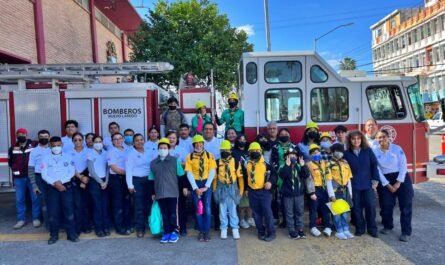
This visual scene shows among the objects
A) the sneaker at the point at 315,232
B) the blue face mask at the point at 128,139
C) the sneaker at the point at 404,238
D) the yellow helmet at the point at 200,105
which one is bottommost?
the sneaker at the point at 404,238

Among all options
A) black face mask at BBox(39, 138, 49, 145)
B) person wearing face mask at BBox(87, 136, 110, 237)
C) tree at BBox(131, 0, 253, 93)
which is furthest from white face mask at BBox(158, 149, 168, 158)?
tree at BBox(131, 0, 253, 93)

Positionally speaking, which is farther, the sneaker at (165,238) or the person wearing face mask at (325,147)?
the person wearing face mask at (325,147)

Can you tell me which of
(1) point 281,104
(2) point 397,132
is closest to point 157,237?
→ (1) point 281,104

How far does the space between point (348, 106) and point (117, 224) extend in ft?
14.9

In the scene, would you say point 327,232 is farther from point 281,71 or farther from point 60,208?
point 60,208

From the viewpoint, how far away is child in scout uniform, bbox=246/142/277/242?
5254 millimetres

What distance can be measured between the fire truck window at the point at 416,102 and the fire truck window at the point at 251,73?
2850 millimetres

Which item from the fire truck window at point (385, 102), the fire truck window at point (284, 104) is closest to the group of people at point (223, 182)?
the fire truck window at point (284, 104)

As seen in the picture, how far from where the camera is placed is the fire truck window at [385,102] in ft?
21.2

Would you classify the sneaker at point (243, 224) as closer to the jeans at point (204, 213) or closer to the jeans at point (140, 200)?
the jeans at point (204, 213)

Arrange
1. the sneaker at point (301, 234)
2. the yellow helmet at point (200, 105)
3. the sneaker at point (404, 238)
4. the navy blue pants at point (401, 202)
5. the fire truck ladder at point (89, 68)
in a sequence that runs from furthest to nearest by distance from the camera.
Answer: the yellow helmet at point (200, 105) → the fire truck ladder at point (89, 68) → the sneaker at point (301, 234) → the navy blue pants at point (401, 202) → the sneaker at point (404, 238)

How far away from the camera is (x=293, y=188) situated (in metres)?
5.31

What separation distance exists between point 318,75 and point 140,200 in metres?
3.82

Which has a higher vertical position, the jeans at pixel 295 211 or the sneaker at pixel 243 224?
the jeans at pixel 295 211
